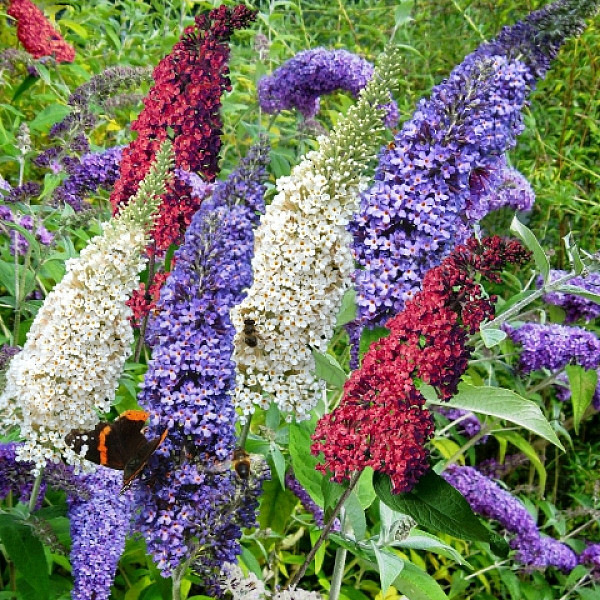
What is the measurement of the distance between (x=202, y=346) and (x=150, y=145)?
90 cm

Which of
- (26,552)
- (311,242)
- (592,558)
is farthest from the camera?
(592,558)

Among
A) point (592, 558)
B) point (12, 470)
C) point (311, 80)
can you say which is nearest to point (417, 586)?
point (12, 470)

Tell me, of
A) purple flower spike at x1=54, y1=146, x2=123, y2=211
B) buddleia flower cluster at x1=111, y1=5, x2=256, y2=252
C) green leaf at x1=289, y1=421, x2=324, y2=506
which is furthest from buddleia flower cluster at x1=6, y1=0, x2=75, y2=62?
green leaf at x1=289, y1=421, x2=324, y2=506

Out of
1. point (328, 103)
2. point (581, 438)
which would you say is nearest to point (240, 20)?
point (328, 103)

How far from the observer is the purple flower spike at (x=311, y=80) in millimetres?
4180

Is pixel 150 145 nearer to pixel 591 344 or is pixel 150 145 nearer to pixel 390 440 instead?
pixel 390 440

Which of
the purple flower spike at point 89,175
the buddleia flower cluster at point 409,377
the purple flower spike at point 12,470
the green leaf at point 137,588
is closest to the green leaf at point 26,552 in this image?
the purple flower spike at point 12,470

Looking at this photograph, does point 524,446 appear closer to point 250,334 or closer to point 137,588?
point 137,588

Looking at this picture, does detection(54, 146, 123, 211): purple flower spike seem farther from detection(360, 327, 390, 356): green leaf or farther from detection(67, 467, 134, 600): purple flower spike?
detection(360, 327, 390, 356): green leaf

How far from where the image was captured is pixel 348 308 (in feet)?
7.38

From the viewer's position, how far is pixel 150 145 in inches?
101

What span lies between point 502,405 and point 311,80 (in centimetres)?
274

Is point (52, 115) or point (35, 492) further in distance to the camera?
point (52, 115)

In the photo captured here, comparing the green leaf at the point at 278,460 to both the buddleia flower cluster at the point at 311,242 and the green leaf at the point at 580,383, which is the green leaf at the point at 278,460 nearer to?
the buddleia flower cluster at the point at 311,242
